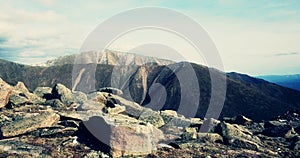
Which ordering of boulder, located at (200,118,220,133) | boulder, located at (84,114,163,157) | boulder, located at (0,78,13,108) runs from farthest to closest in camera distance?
boulder, located at (0,78,13,108) < boulder, located at (200,118,220,133) < boulder, located at (84,114,163,157)

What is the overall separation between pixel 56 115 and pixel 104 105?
14.4 metres

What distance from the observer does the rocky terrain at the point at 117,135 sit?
40.5m

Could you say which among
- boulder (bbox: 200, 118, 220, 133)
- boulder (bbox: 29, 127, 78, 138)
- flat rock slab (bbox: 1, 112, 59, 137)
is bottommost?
boulder (bbox: 200, 118, 220, 133)

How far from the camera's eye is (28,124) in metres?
45.9

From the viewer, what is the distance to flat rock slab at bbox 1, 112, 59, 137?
44.0 m

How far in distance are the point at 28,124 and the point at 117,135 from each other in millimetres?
13666

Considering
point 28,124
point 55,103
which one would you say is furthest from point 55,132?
point 55,103

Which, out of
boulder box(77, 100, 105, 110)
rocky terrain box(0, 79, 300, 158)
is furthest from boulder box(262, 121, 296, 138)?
boulder box(77, 100, 105, 110)

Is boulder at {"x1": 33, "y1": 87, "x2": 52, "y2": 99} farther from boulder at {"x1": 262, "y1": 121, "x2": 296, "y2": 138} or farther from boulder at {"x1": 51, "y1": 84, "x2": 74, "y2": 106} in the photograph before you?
boulder at {"x1": 262, "y1": 121, "x2": 296, "y2": 138}

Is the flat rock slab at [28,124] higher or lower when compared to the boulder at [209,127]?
higher

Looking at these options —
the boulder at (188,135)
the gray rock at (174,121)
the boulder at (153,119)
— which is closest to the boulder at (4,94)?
the boulder at (153,119)

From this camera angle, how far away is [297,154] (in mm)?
46938

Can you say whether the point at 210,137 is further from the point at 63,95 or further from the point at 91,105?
the point at 63,95

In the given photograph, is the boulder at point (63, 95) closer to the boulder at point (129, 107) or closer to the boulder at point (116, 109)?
the boulder at point (129, 107)
